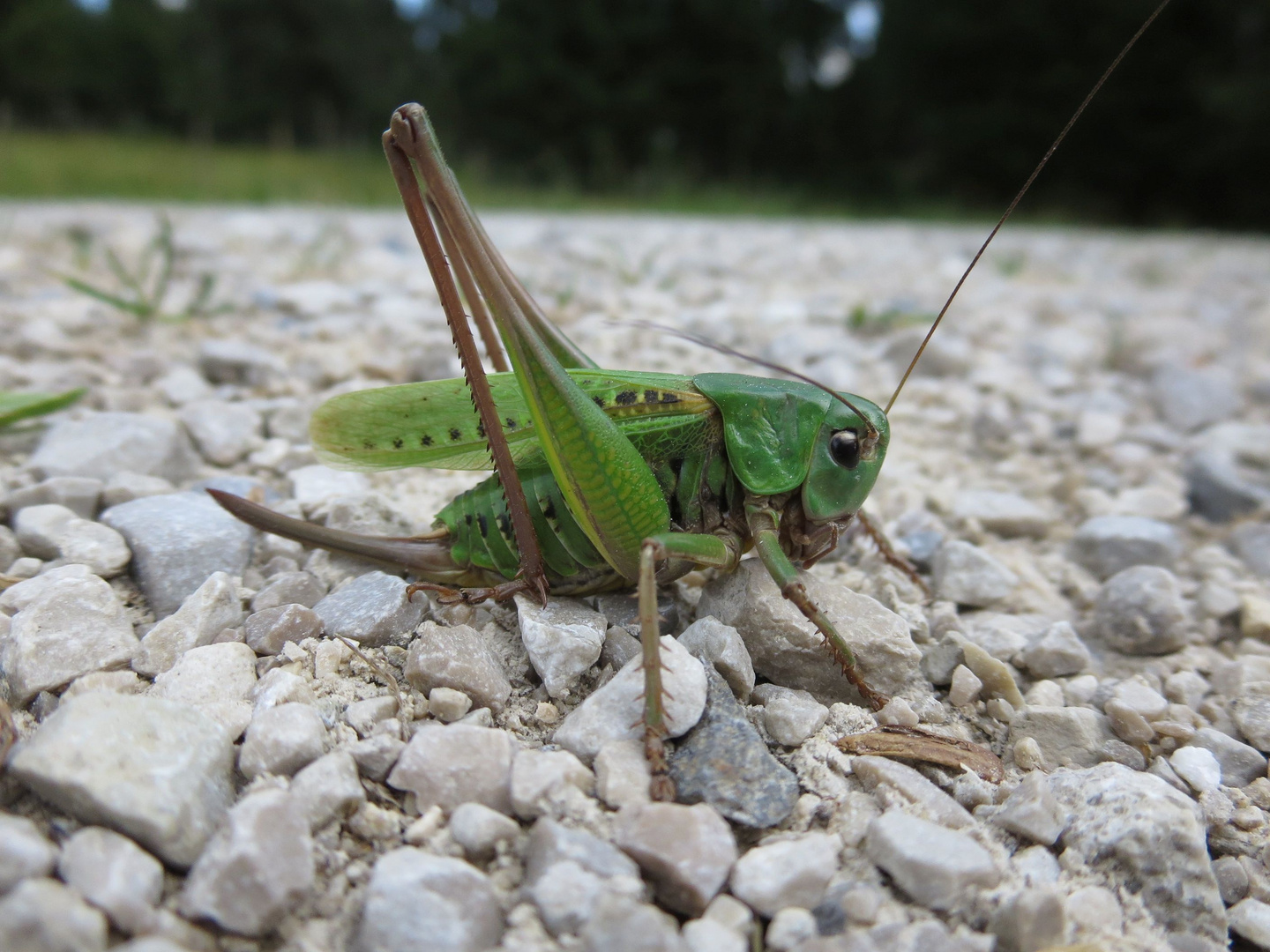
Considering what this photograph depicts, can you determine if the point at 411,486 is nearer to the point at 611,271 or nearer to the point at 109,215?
the point at 611,271

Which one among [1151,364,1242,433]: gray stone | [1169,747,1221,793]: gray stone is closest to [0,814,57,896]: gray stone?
[1169,747,1221,793]: gray stone

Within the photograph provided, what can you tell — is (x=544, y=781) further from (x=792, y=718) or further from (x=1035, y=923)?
(x=1035, y=923)

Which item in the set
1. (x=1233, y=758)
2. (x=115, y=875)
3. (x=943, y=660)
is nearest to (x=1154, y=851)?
(x=1233, y=758)

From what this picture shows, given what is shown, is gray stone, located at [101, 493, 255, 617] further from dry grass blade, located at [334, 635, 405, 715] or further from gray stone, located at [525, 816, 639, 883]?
gray stone, located at [525, 816, 639, 883]

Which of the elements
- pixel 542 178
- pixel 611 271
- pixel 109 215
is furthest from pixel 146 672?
pixel 542 178

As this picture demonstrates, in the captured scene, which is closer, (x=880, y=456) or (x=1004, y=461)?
(x=880, y=456)

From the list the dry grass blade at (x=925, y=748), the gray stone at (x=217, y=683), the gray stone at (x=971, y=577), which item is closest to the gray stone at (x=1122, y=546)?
the gray stone at (x=971, y=577)
